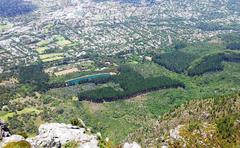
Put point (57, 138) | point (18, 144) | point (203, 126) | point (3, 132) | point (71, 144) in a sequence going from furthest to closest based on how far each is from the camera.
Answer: point (203, 126), point (3, 132), point (57, 138), point (71, 144), point (18, 144)

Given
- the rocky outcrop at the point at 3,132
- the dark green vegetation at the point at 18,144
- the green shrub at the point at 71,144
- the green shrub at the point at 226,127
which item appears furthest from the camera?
the green shrub at the point at 226,127

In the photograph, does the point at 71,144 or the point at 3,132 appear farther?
the point at 3,132

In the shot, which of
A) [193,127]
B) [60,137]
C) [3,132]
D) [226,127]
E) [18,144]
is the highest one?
[18,144]

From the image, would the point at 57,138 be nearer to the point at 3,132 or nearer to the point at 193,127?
the point at 3,132

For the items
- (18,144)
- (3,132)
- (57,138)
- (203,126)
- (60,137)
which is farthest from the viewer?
(203,126)

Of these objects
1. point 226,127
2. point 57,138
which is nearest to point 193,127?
point 226,127

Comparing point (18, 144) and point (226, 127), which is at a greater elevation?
point (18, 144)

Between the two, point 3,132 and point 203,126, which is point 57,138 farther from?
point 203,126

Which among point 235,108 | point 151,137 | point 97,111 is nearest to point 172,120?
point 151,137

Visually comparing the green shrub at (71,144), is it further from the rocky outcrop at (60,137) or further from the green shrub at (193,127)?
the green shrub at (193,127)

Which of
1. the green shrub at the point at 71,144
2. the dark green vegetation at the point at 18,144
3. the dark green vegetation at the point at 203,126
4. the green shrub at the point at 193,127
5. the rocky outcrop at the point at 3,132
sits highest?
the dark green vegetation at the point at 18,144

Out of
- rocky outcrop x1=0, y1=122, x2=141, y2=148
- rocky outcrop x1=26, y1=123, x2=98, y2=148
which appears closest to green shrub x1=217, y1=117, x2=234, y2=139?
rocky outcrop x1=0, y1=122, x2=141, y2=148

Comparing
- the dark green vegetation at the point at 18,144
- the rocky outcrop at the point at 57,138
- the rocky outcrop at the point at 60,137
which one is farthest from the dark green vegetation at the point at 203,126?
the dark green vegetation at the point at 18,144
